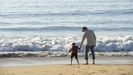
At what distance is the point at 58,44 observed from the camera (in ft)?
76.5

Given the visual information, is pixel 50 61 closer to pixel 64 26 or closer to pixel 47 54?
pixel 47 54

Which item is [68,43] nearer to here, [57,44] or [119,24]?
[57,44]

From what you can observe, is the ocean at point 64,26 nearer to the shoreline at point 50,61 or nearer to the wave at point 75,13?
the wave at point 75,13

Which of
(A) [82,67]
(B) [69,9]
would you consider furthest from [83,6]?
(A) [82,67]

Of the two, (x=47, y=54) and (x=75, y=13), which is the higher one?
(x=75, y=13)

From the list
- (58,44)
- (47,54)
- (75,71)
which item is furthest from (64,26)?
(75,71)

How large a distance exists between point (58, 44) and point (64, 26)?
953cm

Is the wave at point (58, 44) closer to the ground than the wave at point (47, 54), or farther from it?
farther from it

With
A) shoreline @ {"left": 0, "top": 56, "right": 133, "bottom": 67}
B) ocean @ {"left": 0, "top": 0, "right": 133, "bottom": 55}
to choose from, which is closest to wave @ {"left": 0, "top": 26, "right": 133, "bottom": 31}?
ocean @ {"left": 0, "top": 0, "right": 133, "bottom": 55}

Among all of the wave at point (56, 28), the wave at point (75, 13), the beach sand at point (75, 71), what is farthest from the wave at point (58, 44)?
the wave at point (75, 13)

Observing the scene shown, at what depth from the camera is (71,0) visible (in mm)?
55625

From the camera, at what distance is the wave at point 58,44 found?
73.8 feet

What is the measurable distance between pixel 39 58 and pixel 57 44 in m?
4.14

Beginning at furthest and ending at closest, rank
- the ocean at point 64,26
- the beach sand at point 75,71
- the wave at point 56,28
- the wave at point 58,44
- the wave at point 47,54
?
the wave at point 56,28 < the ocean at point 64,26 < the wave at point 58,44 < the wave at point 47,54 < the beach sand at point 75,71
